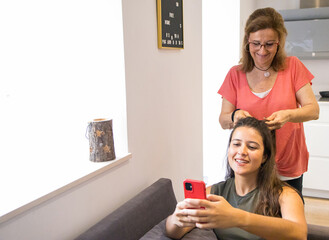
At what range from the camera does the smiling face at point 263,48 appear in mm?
1664

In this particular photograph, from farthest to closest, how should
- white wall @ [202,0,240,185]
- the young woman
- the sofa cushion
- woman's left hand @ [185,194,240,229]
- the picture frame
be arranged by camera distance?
white wall @ [202,0,240,185]
the picture frame
the sofa cushion
the young woman
woman's left hand @ [185,194,240,229]

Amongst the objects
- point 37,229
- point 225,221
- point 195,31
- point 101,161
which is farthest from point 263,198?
point 195,31

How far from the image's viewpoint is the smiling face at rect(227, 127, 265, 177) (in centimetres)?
139

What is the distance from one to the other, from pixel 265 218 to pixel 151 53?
3.84 ft

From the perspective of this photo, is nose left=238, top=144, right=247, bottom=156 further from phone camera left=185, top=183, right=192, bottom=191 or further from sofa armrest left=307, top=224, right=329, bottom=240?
sofa armrest left=307, top=224, right=329, bottom=240

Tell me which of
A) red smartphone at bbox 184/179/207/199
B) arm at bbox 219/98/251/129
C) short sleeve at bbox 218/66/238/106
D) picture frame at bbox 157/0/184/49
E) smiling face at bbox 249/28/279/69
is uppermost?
picture frame at bbox 157/0/184/49

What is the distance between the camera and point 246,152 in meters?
1.40

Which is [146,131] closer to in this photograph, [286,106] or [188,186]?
[286,106]

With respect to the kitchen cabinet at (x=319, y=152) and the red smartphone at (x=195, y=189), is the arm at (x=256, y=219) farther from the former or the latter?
the kitchen cabinet at (x=319, y=152)

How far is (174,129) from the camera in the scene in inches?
90.5

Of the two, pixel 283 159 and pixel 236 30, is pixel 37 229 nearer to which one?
pixel 283 159

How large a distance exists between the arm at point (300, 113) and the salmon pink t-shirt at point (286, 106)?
33 millimetres

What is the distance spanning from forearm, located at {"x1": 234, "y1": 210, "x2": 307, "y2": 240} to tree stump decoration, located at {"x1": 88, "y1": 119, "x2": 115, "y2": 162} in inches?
30.6

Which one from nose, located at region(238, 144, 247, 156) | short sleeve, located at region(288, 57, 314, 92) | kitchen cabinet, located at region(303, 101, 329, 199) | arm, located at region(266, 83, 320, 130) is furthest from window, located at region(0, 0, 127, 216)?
kitchen cabinet, located at region(303, 101, 329, 199)
